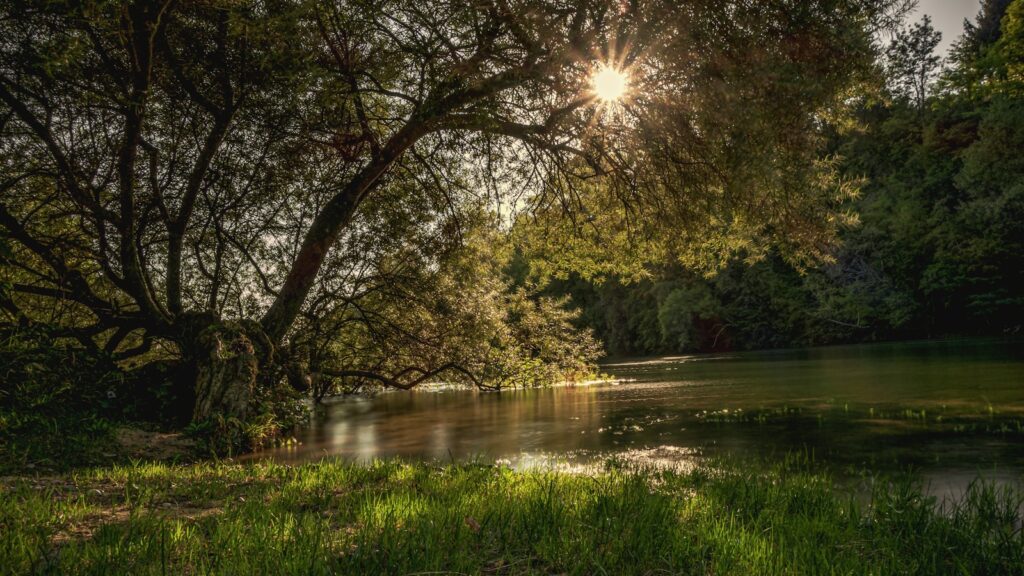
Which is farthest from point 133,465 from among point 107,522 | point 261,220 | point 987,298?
point 987,298

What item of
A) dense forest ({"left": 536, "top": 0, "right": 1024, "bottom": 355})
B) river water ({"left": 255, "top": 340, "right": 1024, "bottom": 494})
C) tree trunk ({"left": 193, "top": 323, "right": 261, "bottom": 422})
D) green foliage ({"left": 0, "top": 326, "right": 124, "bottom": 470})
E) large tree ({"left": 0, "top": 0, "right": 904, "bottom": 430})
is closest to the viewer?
large tree ({"left": 0, "top": 0, "right": 904, "bottom": 430})

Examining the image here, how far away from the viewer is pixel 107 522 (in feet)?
12.2

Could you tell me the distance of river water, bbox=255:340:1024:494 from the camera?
9.34 m

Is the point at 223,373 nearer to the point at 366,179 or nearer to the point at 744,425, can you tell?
the point at 366,179

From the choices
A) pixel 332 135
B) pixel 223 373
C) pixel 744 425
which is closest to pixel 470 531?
pixel 223 373

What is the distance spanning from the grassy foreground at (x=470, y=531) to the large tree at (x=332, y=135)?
4.02 metres

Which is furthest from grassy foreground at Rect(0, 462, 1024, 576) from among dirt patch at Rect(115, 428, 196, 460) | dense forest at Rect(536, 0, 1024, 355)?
dense forest at Rect(536, 0, 1024, 355)

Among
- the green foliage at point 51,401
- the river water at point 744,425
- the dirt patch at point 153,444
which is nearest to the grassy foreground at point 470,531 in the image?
the river water at point 744,425

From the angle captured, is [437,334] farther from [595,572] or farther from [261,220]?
[595,572]

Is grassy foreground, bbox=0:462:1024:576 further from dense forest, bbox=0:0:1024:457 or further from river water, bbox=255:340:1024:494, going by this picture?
dense forest, bbox=0:0:1024:457

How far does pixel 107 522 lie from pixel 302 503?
1335 mm

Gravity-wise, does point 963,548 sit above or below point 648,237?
below

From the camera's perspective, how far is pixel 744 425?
13.2m

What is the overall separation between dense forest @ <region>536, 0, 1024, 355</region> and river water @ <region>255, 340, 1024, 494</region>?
25.5 ft
